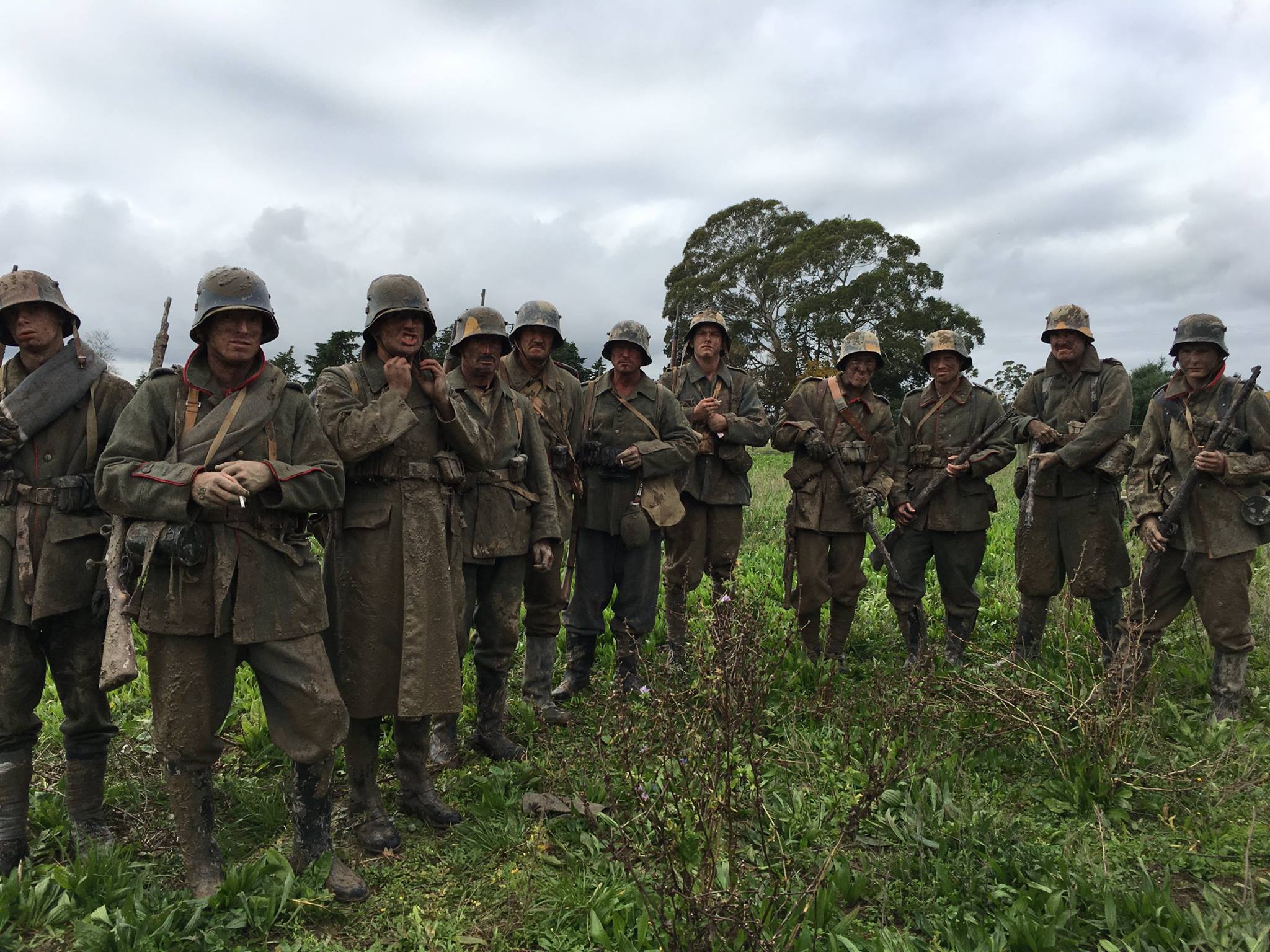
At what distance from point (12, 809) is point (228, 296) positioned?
8.52 ft

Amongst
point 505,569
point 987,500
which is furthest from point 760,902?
point 987,500

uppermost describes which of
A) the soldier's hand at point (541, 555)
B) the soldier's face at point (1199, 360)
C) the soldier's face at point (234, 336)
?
the soldier's face at point (1199, 360)

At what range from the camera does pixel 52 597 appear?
12.4ft

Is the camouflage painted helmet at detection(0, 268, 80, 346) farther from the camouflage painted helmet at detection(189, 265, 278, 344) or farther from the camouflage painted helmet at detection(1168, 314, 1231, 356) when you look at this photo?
the camouflage painted helmet at detection(1168, 314, 1231, 356)

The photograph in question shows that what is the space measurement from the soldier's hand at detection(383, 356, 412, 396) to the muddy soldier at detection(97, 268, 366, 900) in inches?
16.7

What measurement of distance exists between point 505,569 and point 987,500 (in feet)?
12.2

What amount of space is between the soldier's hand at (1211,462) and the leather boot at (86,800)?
6.37 m

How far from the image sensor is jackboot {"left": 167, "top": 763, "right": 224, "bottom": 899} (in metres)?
3.57

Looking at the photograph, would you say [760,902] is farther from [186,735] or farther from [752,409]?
[752,409]

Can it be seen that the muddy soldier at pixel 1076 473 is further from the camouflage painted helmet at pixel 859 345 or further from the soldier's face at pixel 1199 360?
the camouflage painted helmet at pixel 859 345

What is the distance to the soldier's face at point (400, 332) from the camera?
4113mm

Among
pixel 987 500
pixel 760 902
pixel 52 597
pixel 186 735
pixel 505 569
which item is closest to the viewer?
pixel 760 902

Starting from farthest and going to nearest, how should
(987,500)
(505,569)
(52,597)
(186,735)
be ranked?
(987,500) → (505,569) → (52,597) → (186,735)

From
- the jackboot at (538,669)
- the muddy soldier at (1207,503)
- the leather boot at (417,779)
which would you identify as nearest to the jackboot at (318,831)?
the leather boot at (417,779)
